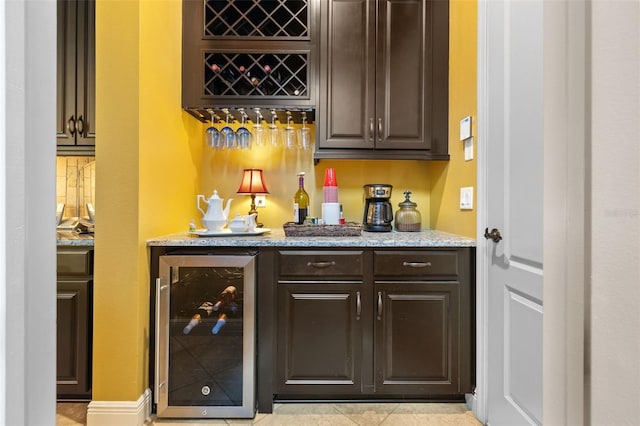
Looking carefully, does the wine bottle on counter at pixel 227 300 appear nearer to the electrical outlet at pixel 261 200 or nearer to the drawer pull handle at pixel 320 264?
the drawer pull handle at pixel 320 264

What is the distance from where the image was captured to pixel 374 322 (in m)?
1.75

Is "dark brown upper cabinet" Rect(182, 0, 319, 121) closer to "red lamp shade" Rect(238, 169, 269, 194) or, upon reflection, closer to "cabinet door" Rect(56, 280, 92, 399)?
"red lamp shade" Rect(238, 169, 269, 194)

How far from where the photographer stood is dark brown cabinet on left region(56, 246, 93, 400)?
1706mm

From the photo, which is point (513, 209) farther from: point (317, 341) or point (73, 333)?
point (73, 333)

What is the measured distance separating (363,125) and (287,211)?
88 cm

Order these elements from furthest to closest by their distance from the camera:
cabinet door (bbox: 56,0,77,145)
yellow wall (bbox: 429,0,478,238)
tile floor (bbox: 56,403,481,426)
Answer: cabinet door (bbox: 56,0,77,145)
yellow wall (bbox: 429,0,478,238)
tile floor (bbox: 56,403,481,426)

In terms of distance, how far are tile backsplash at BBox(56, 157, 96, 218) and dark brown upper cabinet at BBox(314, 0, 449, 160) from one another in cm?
164

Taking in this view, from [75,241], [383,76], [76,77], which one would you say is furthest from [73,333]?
[383,76]

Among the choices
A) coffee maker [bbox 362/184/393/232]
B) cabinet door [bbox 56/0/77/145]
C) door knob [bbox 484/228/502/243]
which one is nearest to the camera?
door knob [bbox 484/228/502/243]

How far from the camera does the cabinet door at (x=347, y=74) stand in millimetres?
2084

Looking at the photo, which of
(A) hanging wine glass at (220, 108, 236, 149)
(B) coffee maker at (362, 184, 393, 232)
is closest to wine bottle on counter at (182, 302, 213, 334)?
(A) hanging wine glass at (220, 108, 236, 149)

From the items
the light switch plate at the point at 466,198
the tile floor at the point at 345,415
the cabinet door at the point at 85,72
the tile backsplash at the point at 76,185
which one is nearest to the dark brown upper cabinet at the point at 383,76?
the light switch plate at the point at 466,198

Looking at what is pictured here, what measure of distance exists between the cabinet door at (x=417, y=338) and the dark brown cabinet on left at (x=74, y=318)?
5.25 ft

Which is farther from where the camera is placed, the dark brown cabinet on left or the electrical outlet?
the electrical outlet
